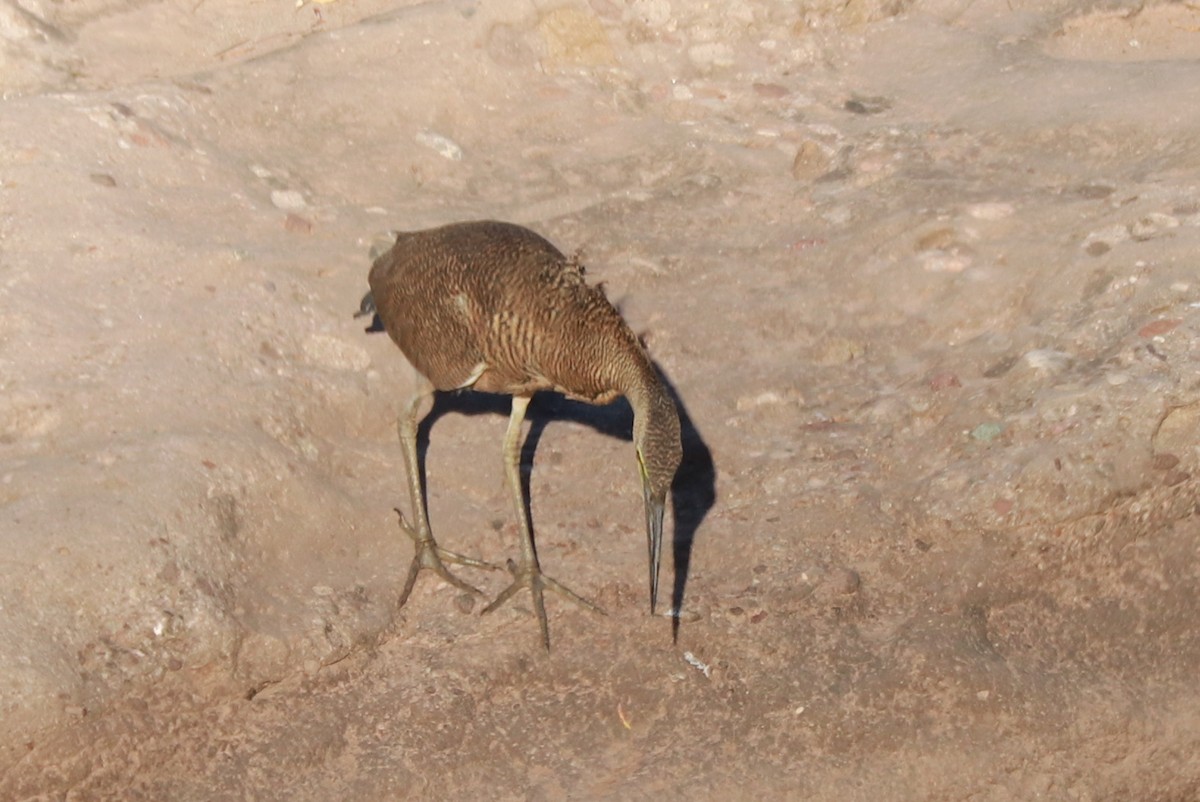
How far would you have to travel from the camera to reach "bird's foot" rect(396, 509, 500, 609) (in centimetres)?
454

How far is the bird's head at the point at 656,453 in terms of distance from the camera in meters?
3.71

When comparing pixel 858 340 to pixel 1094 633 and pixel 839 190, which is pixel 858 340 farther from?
pixel 1094 633

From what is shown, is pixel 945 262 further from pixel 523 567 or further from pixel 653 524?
pixel 653 524

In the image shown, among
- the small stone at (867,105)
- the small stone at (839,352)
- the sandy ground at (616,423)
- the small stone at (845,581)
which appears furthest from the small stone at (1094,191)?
the small stone at (845,581)

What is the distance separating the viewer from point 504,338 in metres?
4.40

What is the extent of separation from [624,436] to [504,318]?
1057 mm

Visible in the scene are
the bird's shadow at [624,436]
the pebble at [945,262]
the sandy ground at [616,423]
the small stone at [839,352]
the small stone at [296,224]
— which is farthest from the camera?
the small stone at [296,224]

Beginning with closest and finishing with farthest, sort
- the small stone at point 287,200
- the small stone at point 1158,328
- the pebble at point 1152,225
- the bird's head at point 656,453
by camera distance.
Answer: the bird's head at point 656,453, the small stone at point 1158,328, the pebble at point 1152,225, the small stone at point 287,200

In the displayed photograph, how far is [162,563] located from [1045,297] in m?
3.60

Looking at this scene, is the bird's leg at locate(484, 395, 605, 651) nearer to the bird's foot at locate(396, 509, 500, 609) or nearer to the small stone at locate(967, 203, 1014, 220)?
the bird's foot at locate(396, 509, 500, 609)

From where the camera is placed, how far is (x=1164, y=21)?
24.9ft

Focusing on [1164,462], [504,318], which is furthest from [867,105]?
[504,318]

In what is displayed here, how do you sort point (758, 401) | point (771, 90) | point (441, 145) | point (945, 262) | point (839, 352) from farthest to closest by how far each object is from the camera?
point (771, 90) < point (441, 145) < point (945, 262) < point (839, 352) < point (758, 401)

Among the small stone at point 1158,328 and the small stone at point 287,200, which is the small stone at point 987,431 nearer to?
the small stone at point 1158,328
